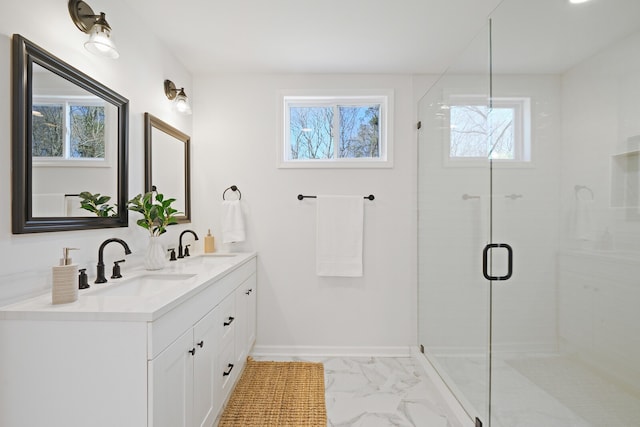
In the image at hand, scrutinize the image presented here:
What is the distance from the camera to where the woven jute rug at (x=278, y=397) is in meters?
1.89

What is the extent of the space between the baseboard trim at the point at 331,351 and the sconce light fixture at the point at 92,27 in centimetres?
234

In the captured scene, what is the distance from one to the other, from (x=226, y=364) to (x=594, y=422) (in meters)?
1.69

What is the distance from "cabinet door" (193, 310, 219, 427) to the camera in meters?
1.46

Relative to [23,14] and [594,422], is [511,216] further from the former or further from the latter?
[23,14]

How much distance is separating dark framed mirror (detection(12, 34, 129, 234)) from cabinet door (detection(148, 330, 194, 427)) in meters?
0.71

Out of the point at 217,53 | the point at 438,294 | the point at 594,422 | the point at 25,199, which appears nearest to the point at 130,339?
the point at 25,199

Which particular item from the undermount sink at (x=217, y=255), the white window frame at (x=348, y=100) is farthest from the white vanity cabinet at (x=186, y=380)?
the white window frame at (x=348, y=100)

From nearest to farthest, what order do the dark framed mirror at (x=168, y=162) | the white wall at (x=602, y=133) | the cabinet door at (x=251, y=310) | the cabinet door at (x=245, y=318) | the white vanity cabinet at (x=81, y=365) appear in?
the white wall at (x=602, y=133) < the white vanity cabinet at (x=81, y=365) < the dark framed mirror at (x=168, y=162) < the cabinet door at (x=245, y=318) < the cabinet door at (x=251, y=310)

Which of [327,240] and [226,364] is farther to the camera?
[327,240]

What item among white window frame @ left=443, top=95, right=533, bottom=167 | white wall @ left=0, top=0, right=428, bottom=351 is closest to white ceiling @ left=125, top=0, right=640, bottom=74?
white window frame @ left=443, top=95, right=533, bottom=167

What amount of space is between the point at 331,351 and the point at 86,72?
8.25 ft

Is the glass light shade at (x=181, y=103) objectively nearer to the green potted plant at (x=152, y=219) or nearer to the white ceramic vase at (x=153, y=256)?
the green potted plant at (x=152, y=219)

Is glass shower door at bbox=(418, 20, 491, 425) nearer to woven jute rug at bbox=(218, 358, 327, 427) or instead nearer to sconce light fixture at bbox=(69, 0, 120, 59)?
woven jute rug at bbox=(218, 358, 327, 427)

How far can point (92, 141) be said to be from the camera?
61.6 inches
